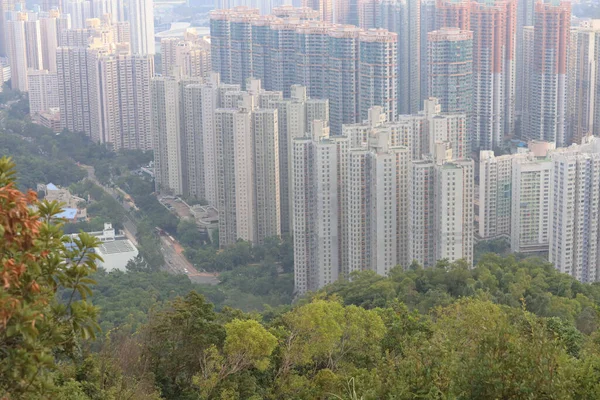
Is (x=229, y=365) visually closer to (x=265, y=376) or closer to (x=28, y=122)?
(x=265, y=376)

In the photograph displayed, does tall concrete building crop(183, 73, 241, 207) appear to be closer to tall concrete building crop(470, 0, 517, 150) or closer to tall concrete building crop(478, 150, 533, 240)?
tall concrete building crop(478, 150, 533, 240)

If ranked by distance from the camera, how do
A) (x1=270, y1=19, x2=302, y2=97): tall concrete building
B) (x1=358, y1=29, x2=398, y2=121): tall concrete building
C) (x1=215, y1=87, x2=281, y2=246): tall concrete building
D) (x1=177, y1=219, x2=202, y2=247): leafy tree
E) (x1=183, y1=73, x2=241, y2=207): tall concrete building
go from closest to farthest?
1. (x1=215, y1=87, x2=281, y2=246): tall concrete building
2. (x1=177, y1=219, x2=202, y2=247): leafy tree
3. (x1=183, y1=73, x2=241, y2=207): tall concrete building
4. (x1=358, y1=29, x2=398, y2=121): tall concrete building
5. (x1=270, y1=19, x2=302, y2=97): tall concrete building

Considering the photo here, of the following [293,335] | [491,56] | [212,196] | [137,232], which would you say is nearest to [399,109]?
[491,56]

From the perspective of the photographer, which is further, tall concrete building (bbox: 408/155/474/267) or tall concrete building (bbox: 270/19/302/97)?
tall concrete building (bbox: 270/19/302/97)

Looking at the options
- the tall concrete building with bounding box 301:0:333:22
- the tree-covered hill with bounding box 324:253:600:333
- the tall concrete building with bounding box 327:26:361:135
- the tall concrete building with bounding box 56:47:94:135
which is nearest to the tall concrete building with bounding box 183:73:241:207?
the tall concrete building with bounding box 327:26:361:135

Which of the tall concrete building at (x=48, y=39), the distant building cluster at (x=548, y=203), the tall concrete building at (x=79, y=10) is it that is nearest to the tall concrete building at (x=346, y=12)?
the tall concrete building at (x=48, y=39)

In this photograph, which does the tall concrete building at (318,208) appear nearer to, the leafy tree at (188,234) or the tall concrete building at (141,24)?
the leafy tree at (188,234)
